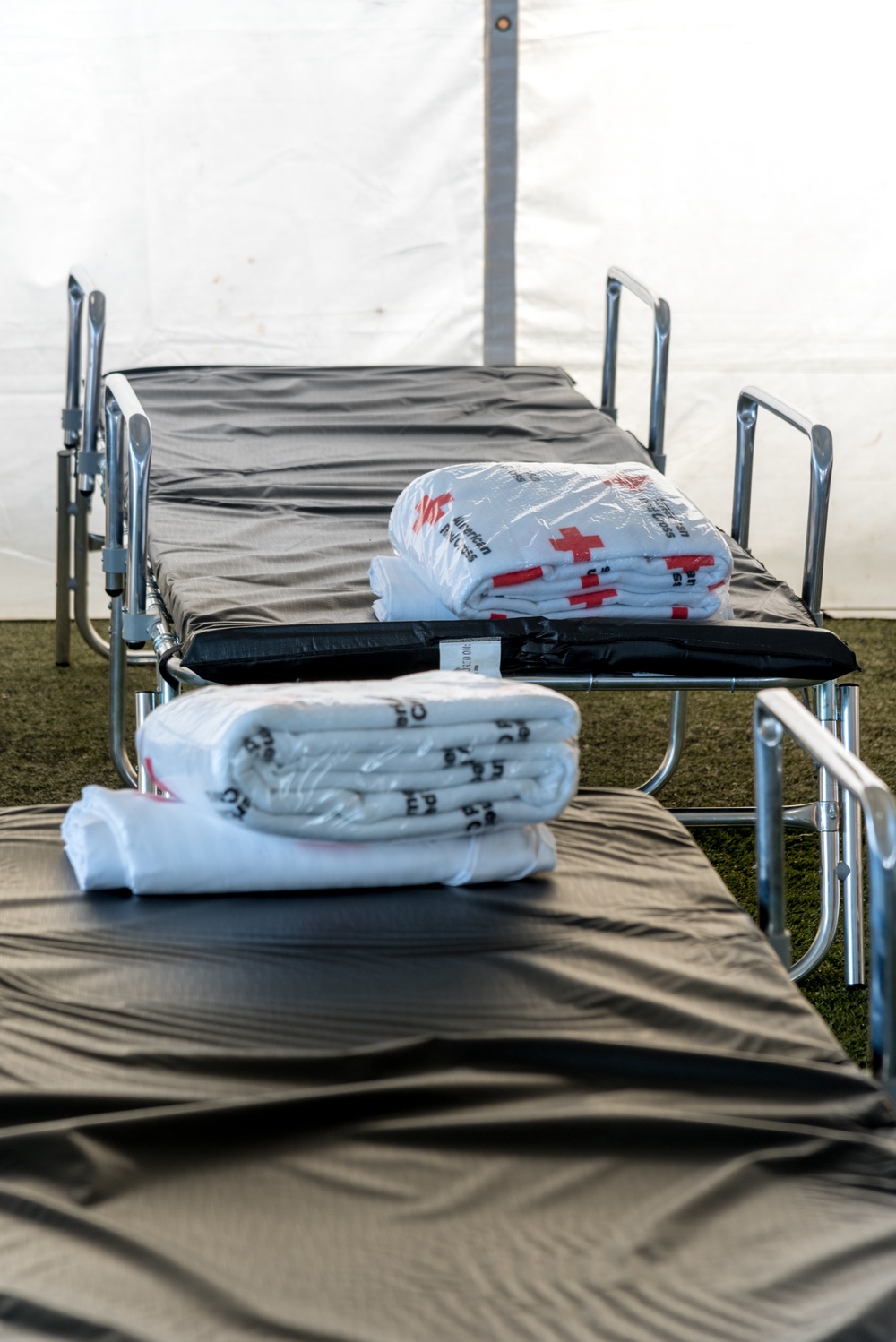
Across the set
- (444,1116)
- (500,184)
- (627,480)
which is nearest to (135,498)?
(627,480)

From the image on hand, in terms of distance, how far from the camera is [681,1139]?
34.1 inches

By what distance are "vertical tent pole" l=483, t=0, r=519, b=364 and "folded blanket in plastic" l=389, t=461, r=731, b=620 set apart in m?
2.06

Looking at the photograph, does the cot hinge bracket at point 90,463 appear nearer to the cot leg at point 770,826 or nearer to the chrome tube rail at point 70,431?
the chrome tube rail at point 70,431

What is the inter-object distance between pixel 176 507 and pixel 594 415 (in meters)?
0.94

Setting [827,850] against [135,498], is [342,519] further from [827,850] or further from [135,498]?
[827,850]

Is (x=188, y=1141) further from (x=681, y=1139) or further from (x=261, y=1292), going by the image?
(x=681, y=1139)

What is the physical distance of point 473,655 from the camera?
5.74 feet

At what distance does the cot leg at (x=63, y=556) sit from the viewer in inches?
123

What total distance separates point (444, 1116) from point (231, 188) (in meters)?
3.27

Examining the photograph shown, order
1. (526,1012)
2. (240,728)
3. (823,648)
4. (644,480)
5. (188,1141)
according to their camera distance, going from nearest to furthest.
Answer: (188,1141) → (526,1012) → (240,728) → (823,648) → (644,480)

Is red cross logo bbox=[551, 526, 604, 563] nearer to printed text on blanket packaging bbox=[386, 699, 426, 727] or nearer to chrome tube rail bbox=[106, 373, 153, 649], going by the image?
chrome tube rail bbox=[106, 373, 153, 649]

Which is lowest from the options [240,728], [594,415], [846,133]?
A: [240,728]

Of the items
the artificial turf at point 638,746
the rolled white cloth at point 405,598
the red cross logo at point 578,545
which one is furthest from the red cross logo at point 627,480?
the artificial turf at point 638,746

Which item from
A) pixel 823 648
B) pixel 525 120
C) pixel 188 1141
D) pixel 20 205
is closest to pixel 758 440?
pixel 525 120
